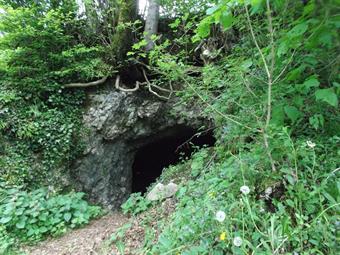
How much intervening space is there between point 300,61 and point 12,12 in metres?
4.23

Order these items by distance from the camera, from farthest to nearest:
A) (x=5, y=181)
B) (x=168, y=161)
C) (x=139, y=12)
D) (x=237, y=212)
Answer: (x=168, y=161)
(x=139, y=12)
(x=5, y=181)
(x=237, y=212)

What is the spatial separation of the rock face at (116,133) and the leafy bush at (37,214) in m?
1.08

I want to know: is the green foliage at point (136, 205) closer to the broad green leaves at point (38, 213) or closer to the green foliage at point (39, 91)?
the broad green leaves at point (38, 213)

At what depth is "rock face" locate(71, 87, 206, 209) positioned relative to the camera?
456 centimetres

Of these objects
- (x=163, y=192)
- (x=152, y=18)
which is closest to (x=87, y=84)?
(x=152, y=18)

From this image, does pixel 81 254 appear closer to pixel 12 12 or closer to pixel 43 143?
pixel 43 143

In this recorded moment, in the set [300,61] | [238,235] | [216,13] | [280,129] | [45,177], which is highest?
[216,13]

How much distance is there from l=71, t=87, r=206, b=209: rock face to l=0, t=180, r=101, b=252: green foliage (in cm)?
108

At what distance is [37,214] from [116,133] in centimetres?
221

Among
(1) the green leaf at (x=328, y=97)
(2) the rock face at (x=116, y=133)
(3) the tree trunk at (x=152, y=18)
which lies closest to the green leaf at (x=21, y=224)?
(2) the rock face at (x=116, y=133)

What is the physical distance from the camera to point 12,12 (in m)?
3.84

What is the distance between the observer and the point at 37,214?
2934 millimetres

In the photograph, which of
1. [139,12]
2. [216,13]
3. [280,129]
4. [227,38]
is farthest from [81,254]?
→ [139,12]

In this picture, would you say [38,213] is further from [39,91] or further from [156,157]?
[156,157]
